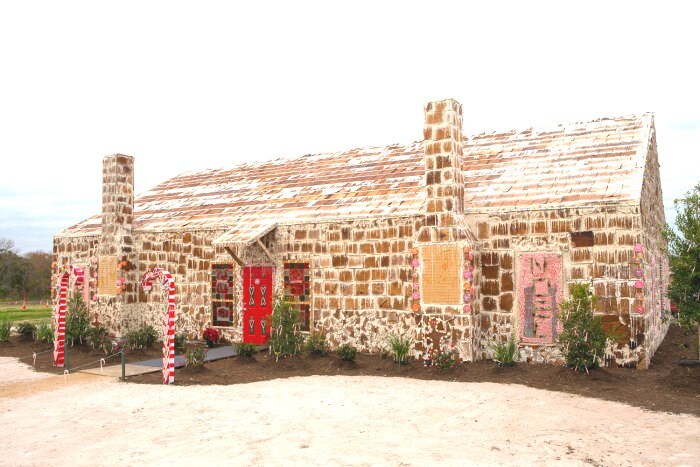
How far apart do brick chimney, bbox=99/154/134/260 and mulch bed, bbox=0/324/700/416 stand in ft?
15.6

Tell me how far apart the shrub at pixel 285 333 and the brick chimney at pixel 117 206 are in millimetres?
7222

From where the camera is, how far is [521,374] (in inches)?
430

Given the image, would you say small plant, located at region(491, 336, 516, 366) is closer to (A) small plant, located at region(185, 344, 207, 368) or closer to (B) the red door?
(A) small plant, located at region(185, 344, 207, 368)

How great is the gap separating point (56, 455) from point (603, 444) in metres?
6.54

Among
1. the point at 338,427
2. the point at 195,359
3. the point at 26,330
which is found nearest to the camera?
the point at 338,427

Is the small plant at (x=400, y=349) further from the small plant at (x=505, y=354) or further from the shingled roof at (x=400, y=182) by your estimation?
the shingled roof at (x=400, y=182)

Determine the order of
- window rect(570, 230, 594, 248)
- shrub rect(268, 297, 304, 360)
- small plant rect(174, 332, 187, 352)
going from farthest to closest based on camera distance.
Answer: small plant rect(174, 332, 187, 352) < shrub rect(268, 297, 304, 360) < window rect(570, 230, 594, 248)

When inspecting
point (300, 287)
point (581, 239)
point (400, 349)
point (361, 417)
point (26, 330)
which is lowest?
point (361, 417)

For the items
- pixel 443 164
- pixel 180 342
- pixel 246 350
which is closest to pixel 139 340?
pixel 180 342

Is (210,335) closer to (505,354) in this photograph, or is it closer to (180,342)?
(180,342)

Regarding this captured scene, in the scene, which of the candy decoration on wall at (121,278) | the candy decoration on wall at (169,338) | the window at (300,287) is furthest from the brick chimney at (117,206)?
the candy decoration on wall at (169,338)

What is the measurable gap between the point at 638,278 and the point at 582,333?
155 centimetres

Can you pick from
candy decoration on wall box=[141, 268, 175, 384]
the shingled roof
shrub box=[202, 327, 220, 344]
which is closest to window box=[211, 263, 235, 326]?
shrub box=[202, 327, 220, 344]

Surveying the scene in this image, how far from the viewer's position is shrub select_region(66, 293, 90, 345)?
15531mm
